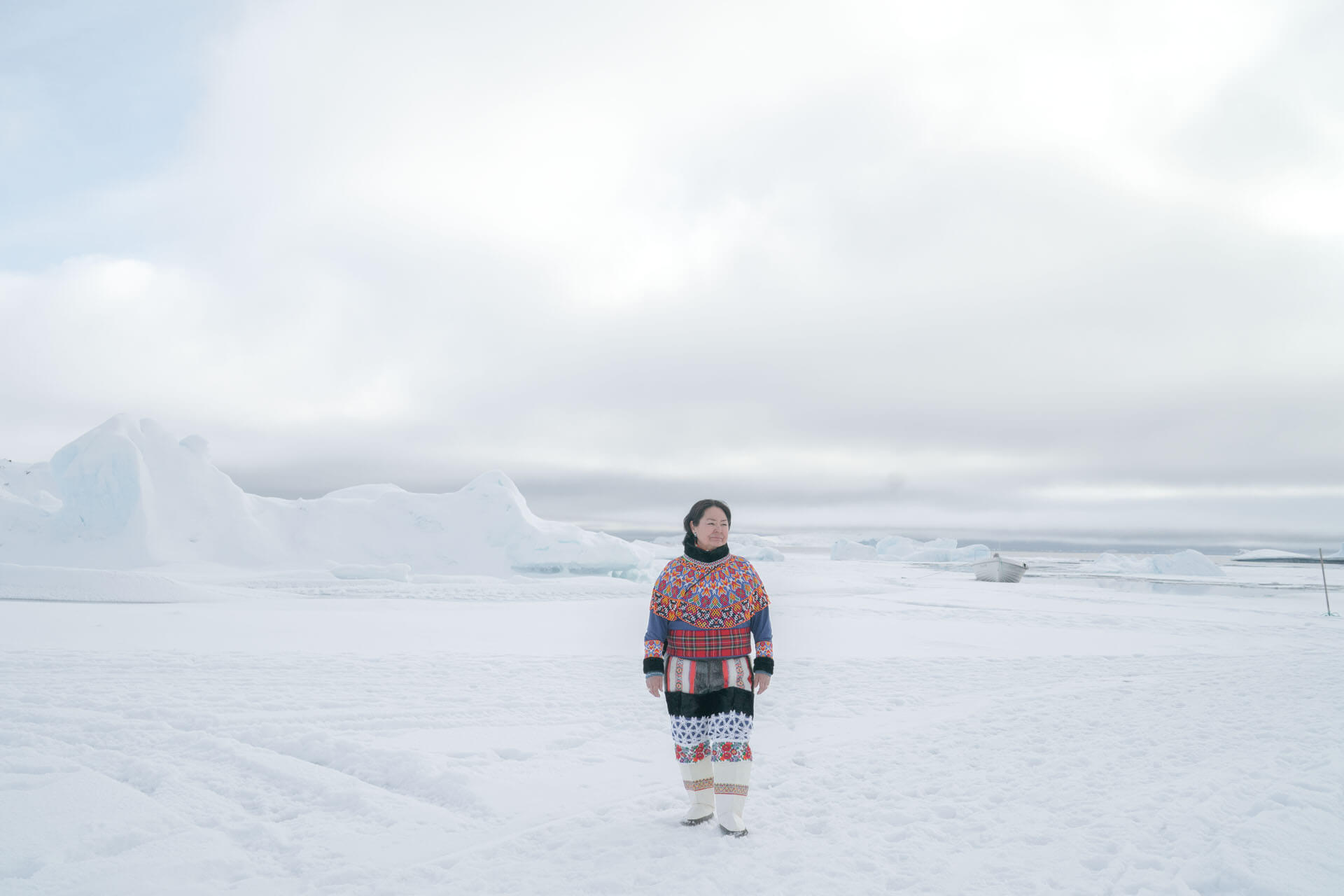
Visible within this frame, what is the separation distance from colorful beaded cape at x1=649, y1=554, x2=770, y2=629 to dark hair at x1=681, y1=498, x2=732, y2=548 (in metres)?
0.11

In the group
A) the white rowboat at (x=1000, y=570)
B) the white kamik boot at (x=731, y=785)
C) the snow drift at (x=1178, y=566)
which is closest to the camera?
the white kamik boot at (x=731, y=785)

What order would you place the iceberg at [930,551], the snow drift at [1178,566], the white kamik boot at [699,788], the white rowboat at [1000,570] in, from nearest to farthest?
the white kamik boot at [699,788] < the white rowboat at [1000,570] < the snow drift at [1178,566] < the iceberg at [930,551]

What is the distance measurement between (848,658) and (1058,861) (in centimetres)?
616

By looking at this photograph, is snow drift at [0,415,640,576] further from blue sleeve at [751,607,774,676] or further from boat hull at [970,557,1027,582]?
blue sleeve at [751,607,774,676]

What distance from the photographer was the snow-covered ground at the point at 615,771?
2963 millimetres

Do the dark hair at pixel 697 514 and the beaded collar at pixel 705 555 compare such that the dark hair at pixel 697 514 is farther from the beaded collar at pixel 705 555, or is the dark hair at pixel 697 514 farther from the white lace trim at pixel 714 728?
the white lace trim at pixel 714 728

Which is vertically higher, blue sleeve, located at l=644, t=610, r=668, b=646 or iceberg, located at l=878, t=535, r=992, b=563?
blue sleeve, located at l=644, t=610, r=668, b=646

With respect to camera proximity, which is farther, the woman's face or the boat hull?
the boat hull

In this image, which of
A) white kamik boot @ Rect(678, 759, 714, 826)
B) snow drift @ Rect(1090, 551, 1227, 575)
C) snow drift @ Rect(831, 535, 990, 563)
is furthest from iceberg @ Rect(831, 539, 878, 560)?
white kamik boot @ Rect(678, 759, 714, 826)

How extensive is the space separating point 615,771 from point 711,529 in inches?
75.1

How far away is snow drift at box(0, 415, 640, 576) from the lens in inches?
815

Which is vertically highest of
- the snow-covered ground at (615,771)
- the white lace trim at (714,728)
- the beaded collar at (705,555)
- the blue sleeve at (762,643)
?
the beaded collar at (705,555)

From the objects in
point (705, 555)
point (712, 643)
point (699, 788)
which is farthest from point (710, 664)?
point (699, 788)

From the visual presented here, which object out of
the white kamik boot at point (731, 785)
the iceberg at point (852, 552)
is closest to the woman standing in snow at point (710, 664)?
the white kamik boot at point (731, 785)
